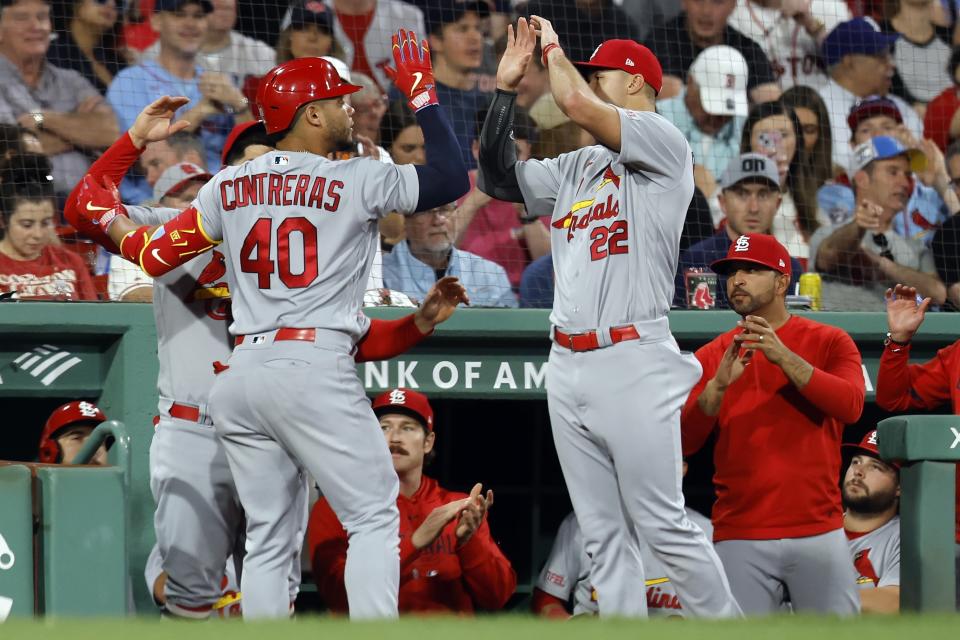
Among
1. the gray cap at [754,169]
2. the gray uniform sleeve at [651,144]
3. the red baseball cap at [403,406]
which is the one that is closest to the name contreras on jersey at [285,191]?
the gray uniform sleeve at [651,144]

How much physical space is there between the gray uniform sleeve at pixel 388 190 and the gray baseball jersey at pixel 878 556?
2.50m

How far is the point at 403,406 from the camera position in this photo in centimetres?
457

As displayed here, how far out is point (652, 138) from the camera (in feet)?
10.7

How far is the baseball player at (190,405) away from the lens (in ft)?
12.2

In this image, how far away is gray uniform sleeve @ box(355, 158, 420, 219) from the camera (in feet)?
10.9

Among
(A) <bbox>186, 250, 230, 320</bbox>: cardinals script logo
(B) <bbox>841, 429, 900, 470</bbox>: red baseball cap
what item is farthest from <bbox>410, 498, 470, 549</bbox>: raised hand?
(B) <bbox>841, 429, 900, 470</bbox>: red baseball cap

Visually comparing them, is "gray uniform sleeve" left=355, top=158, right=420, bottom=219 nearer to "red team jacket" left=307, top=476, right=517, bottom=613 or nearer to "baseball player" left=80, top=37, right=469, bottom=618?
"baseball player" left=80, top=37, right=469, bottom=618

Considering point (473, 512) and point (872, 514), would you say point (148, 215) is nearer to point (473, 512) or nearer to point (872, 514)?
point (473, 512)

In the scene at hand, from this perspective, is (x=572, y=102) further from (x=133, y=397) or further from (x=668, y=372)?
(x=133, y=397)

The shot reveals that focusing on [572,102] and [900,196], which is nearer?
[572,102]

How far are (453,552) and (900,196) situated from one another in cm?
355

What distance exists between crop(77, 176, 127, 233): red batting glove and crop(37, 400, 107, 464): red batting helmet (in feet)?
3.31

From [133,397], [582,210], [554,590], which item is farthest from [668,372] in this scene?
[133,397]

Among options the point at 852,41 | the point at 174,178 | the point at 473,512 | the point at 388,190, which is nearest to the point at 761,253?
the point at 473,512
